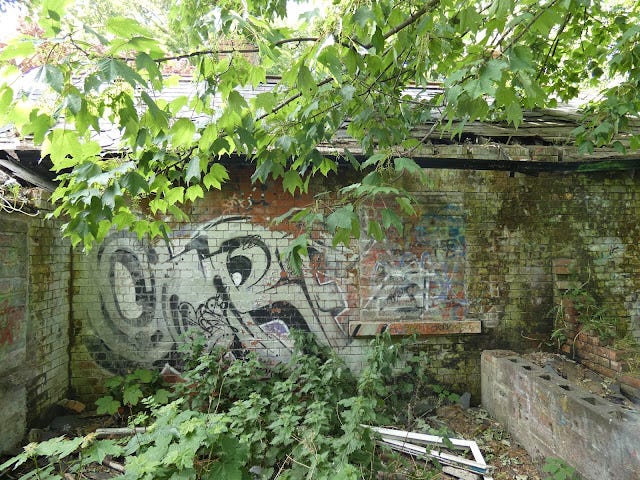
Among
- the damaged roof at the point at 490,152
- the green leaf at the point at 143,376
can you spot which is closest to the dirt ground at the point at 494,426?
the green leaf at the point at 143,376

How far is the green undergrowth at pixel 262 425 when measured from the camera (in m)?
2.41

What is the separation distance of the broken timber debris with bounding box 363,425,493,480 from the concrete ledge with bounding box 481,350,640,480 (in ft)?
2.00

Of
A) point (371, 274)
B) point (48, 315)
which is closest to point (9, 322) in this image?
point (48, 315)

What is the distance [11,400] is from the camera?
3463mm

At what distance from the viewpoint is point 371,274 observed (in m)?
4.65

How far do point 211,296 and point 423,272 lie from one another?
8.59 ft

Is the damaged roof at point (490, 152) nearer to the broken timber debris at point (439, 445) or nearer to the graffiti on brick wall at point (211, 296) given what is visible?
the graffiti on brick wall at point (211, 296)

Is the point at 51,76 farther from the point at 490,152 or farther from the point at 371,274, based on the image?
the point at 490,152

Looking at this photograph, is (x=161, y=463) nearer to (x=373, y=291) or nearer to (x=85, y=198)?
(x=85, y=198)

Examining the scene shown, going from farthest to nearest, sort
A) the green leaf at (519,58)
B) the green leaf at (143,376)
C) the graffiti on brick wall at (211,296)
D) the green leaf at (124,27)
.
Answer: the graffiti on brick wall at (211,296) → the green leaf at (143,376) → the green leaf at (519,58) → the green leaf at (124,27)

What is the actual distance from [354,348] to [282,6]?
3.61 meters

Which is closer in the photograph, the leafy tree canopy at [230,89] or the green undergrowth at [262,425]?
the leafy tree canopy at [230,89]

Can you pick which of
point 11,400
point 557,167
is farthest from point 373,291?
point 11,400

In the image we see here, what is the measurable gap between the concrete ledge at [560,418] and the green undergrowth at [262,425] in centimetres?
67
